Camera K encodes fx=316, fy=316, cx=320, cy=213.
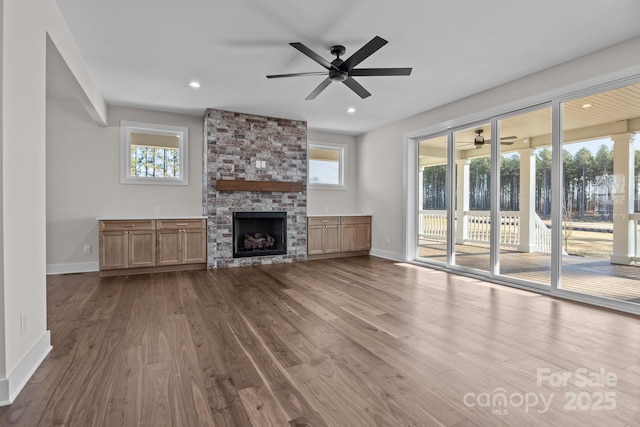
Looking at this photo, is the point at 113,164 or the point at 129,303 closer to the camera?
the point at 129,303

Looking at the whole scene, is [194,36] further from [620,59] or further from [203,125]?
[620,59]

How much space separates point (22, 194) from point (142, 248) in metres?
3.30

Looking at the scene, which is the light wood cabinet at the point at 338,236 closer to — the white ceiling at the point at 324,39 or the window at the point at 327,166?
the window at the point at 327,166

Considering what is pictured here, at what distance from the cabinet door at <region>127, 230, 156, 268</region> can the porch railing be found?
4.74 meters

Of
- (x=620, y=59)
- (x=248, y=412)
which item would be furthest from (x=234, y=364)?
(x=620, y=59)

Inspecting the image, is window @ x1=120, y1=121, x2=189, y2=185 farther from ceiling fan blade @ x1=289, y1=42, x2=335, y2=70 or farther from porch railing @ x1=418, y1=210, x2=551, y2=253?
porch railing @ x1=418, y1=210, x2=551, y2=253

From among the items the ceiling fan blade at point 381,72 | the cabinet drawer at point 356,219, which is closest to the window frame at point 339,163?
the cabinet drawer at point 356,219

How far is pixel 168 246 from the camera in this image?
5168mm

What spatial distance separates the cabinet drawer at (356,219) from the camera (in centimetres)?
684

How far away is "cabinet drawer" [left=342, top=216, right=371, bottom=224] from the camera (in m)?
6.84

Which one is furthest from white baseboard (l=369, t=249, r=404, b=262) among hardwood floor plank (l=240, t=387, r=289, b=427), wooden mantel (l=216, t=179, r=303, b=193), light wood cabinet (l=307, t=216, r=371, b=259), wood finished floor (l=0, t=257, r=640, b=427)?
hardwood floor plank (l=240, t=387, r=289, b=427)

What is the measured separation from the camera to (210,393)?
5.84 feet

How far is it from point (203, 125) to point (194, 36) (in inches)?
114

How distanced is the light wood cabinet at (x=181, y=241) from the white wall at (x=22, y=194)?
9.46 ft
